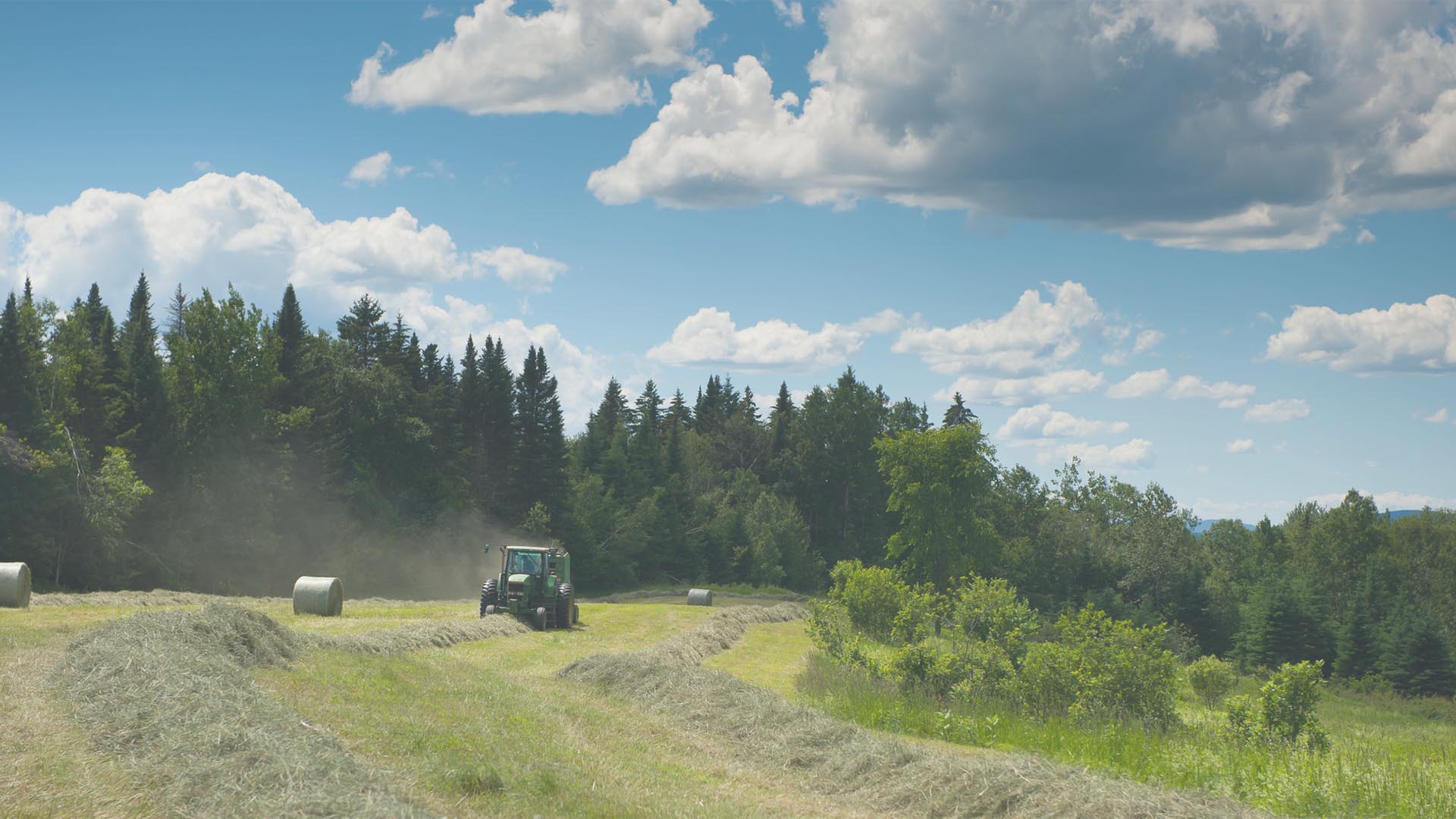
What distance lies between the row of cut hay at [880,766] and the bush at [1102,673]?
3.56m

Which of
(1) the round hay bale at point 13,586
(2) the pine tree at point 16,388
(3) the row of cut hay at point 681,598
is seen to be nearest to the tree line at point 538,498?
(2) the pine tree at point 16,388

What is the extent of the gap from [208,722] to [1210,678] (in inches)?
1115

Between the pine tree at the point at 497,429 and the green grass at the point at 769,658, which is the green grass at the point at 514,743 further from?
the pine tree at the point at 497,429

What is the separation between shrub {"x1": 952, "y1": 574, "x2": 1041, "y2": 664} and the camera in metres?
19.4

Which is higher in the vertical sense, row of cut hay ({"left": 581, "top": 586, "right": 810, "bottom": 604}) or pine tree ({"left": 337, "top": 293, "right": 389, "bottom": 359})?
pine tree ({"left": 337, "top": 293, "right": 389, "bottom": 359})

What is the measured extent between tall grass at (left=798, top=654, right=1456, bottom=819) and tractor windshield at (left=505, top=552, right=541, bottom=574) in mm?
12427

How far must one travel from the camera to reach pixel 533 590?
30.5 meters

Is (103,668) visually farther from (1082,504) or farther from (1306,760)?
(1082,504)

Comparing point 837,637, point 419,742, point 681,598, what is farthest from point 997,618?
point 681,598

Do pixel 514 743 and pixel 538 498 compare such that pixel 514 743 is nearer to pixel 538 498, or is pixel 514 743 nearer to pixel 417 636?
pixel 417 636

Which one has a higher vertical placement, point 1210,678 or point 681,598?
point 1210,678

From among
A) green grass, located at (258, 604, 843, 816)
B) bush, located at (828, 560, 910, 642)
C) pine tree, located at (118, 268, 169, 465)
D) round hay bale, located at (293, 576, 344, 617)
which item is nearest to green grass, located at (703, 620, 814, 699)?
bush, located at (828, 560, 910, 642)

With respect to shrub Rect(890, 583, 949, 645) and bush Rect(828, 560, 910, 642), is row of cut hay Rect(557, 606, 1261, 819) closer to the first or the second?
shrub Rect(890, 583, 949, 645)

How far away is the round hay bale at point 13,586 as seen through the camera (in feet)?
76.7
